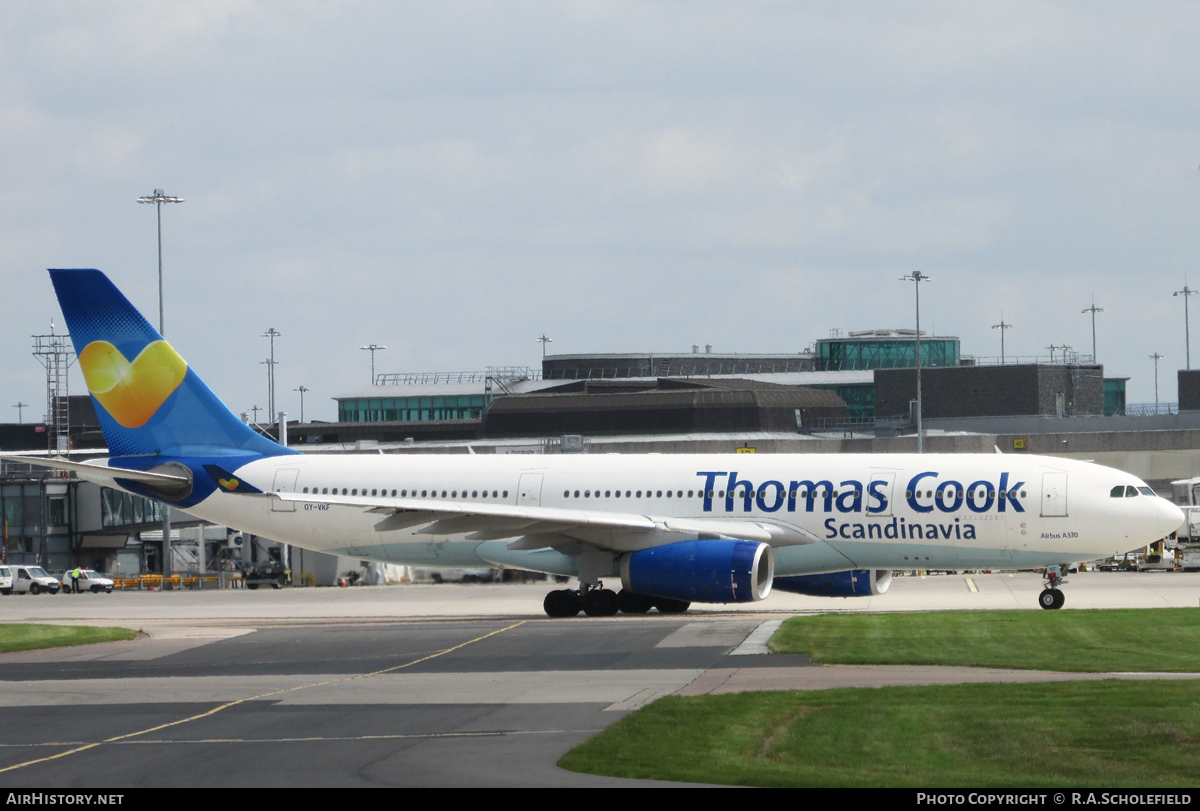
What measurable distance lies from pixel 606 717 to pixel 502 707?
1974mm

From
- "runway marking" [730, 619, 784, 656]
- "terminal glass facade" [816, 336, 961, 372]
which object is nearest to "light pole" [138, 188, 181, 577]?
"runway marking" [730, 619, 784, 656]

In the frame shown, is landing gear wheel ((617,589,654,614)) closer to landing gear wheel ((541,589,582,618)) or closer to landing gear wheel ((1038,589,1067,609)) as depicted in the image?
landing gear wheel ((541,589,582,618))

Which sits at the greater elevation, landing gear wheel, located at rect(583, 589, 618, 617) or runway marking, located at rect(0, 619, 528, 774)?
runway marking, located at rect(0, 619, 528, 774)

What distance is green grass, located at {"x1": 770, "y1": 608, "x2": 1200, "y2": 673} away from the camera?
24.2m

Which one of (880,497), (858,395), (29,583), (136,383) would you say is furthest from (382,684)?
(858,395)

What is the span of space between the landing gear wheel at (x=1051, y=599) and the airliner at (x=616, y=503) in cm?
5

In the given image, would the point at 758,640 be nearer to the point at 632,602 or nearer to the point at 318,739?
the point at 632,602

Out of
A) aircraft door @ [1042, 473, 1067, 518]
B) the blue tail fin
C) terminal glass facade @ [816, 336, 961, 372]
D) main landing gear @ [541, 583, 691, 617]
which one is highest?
terminal glass facade @ [816, 336, 961, 372]

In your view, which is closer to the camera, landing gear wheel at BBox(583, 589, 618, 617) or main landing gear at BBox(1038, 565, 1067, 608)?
main landing gear at BBox(1038, 565, 1067, 608)

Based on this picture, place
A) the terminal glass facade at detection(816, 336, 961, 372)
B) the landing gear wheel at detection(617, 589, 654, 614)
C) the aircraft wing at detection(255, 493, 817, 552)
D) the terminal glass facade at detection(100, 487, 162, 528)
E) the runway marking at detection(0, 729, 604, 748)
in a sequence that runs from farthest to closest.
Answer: the terminal glass facade at detection(816, 336, 961, 372), the terminal glass facade at detection(100, 487, 162, 528), the landing gear wheel at detection(617, 589, 654, 614), the aircraft wing at detection(255, 493, 817, 552), the runway marking at detection(0, 729, 604, 748)

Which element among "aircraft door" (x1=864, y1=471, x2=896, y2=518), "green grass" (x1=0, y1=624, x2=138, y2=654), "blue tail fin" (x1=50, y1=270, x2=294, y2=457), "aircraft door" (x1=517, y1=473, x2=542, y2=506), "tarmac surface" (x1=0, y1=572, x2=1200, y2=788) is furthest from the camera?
"blue tail fin" (x1=50, y1=270, x2=294, y2=457)

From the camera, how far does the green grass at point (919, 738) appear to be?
47.9ft

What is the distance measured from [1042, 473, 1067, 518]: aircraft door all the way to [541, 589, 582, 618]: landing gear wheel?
36.9 ft
